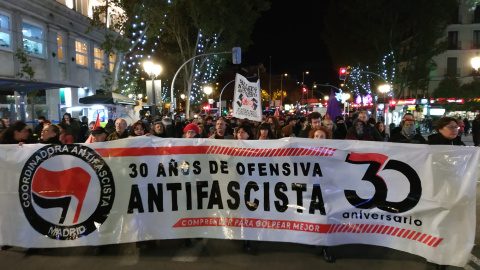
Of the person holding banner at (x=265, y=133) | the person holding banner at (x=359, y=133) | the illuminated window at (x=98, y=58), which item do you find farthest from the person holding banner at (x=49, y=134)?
the illuminated window at (x=98, y=58)

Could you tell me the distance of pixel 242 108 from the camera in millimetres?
8547

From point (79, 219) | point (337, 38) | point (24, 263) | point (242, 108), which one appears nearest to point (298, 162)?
point (79, 219)

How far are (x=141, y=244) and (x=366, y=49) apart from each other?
3514cm

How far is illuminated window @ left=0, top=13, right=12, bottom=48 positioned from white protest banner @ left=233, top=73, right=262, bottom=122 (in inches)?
548

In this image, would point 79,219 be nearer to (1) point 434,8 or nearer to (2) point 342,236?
(2) point 342,236

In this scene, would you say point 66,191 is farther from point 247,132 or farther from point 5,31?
point 5,31

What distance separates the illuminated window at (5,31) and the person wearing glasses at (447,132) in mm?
18511

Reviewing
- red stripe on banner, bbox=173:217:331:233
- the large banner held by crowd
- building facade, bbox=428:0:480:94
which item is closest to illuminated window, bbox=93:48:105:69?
the large banner held by crowd

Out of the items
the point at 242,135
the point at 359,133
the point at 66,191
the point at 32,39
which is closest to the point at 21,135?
the point at 66,191

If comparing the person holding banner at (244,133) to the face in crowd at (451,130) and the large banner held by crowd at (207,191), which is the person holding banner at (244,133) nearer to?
the large banner held by crowd at (207,191)

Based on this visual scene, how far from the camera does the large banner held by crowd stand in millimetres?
4254

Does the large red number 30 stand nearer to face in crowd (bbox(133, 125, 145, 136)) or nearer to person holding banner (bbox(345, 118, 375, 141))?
person holding banner (bbox(345, 118, 375, 141))

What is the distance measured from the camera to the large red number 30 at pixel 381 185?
412cm

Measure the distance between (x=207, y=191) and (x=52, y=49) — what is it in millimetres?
19194
